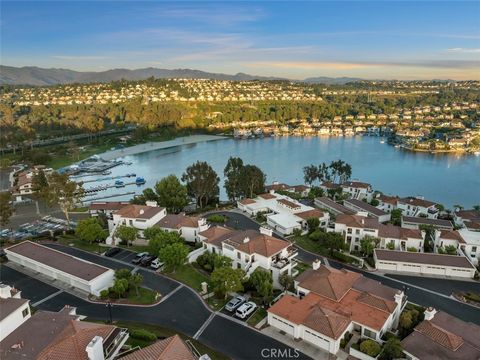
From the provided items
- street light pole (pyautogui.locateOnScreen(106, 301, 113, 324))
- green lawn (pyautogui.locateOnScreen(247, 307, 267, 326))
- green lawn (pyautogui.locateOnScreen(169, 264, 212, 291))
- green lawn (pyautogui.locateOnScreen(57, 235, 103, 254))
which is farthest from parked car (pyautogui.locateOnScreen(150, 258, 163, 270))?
green lawn (pyautogui.locateOnScreen(247, 307, 267, 326))

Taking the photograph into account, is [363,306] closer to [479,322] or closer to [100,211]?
[479,322]

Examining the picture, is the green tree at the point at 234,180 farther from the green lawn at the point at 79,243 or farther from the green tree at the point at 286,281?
the green tree at the point at 286,281

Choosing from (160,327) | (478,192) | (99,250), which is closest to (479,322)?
(160,327)

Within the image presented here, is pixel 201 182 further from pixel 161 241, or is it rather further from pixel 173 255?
pixel 173 255

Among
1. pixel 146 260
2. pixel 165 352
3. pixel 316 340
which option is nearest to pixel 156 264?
pixel 146 260

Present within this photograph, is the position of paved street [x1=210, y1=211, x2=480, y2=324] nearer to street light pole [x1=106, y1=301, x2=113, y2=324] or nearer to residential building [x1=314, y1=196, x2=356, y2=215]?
residential building [x1=314, y1=196, x2=356, y2=215]

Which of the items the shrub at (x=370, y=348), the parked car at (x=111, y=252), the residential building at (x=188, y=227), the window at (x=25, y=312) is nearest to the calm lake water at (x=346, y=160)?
the residential building at (x=188, y=227)
